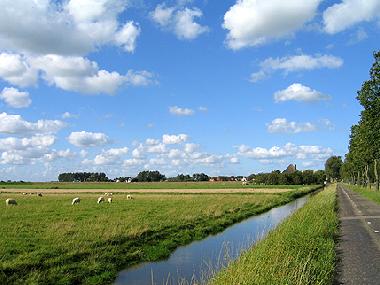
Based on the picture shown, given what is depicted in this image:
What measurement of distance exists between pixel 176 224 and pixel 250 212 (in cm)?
1606

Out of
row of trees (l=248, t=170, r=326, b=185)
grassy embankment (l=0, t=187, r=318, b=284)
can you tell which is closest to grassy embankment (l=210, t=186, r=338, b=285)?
grassy embankment (l=0, t=187, r=318, b=284)

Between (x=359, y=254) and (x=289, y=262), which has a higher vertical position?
(x=289, y=262)

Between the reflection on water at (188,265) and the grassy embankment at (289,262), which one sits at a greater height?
the grassy embankment at (289,262)

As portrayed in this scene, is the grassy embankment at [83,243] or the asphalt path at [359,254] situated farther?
the grassy embankment at [83,243]

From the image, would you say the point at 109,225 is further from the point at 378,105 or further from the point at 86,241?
the point at 378,105

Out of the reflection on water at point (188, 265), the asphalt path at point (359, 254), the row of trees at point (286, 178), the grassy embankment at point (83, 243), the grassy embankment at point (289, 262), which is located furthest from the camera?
the row of trees at point (286, 178)

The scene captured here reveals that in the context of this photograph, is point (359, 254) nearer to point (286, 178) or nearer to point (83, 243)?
point (83, 243)

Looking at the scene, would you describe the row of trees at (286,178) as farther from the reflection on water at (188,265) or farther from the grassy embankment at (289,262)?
the grassy embankment at (289,262)

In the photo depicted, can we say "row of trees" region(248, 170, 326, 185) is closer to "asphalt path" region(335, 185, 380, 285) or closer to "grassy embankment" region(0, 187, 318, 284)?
"grassy embankment" region(0, 187, 318, 284)

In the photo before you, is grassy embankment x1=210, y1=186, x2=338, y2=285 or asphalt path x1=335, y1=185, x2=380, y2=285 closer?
grassy embankment x1=210, y1=186, x2=338, y2=285

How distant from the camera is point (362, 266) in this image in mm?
14922

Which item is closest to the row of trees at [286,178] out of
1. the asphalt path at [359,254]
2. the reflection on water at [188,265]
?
the asphalt path at [359,254]

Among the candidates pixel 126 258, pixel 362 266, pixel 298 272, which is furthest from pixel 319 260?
pixel 126 258

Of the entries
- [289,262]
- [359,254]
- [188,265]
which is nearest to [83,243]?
[188,265]
